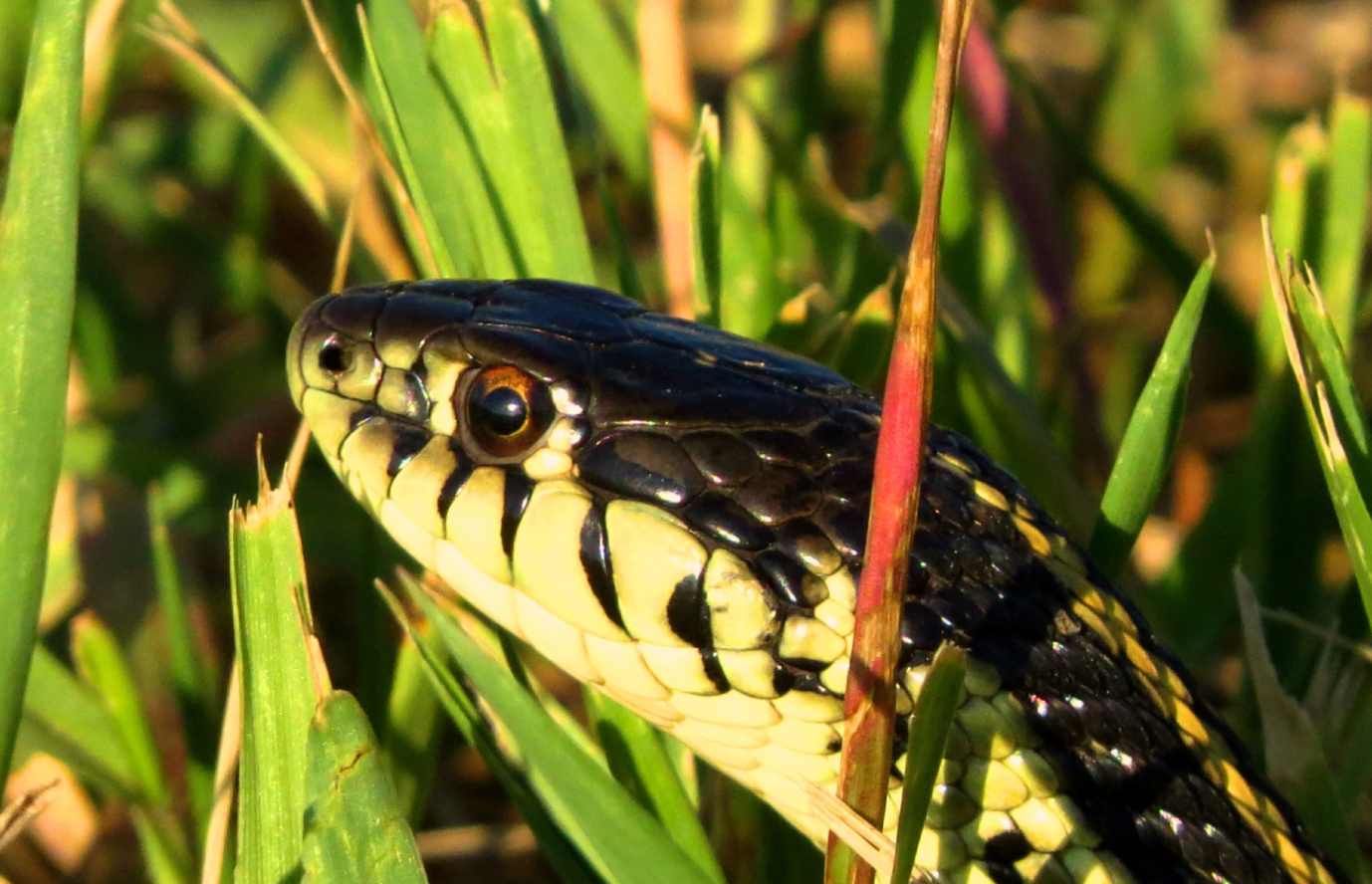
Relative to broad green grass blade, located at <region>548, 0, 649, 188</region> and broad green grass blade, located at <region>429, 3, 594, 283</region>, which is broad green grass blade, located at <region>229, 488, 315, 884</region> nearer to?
broad green grass blade, located at <region>429, 3, 594, 283</region>

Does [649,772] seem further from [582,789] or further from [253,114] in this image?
[253,114]

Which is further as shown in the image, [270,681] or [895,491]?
[270,681]

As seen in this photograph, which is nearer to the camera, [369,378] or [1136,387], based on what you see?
[369,378]

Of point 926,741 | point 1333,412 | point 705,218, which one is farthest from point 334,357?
point 1333,412

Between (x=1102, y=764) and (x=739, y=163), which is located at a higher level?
(x=739, y=163)

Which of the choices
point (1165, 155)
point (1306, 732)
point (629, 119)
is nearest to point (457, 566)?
point (1306, 732)

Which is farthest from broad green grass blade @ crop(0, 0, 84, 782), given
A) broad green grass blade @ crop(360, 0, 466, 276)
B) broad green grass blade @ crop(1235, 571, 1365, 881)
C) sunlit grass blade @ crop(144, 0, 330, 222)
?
broad green grass blade @ crop(1235, 571, 1365, 881)

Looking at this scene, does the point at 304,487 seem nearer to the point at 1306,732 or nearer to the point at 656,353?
the point at 656,353
